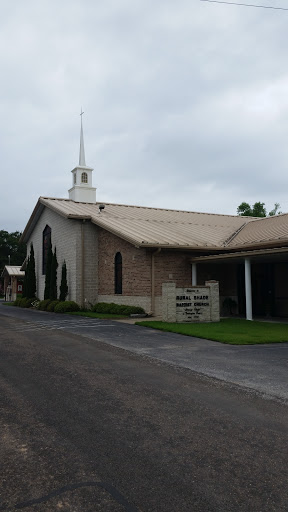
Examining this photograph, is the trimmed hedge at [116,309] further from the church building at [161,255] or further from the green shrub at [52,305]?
the green shrub at [52,305]

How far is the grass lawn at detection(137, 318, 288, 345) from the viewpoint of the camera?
1218 cm

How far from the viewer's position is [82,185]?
3069cm

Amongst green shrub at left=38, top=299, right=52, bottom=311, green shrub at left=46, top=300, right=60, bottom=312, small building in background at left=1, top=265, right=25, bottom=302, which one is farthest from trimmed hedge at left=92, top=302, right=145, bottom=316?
small building in background at left=1, top=265, right=25, bottom=302

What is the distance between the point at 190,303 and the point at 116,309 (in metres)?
5.57

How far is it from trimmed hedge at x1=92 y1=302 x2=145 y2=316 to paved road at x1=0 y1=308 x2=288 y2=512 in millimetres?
12858

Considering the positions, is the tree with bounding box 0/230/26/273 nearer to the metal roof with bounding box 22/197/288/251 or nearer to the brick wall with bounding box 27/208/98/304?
the metal roof with bounding box 22/197/288/251

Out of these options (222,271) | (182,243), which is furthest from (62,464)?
(222,271)

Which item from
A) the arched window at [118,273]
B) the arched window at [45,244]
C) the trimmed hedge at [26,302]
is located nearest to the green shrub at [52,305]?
the arched window at [118,273]

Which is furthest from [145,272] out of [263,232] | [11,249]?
[11,249]

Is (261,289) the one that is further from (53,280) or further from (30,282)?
(30,282)

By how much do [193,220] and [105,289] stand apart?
7819mm

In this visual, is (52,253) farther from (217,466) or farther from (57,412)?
(217,466)

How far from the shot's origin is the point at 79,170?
31219 mm

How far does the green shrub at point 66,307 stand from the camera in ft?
80.8
